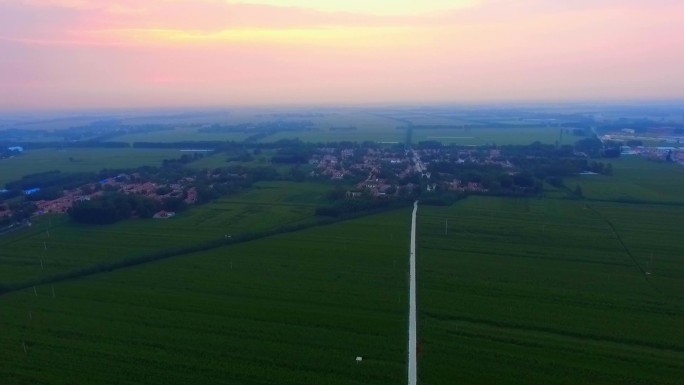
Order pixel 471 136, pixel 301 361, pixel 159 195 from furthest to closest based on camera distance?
1. pixel 471 136
2. pixel 159 195
3. pixel 301 361

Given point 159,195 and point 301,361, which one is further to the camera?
point 159,195

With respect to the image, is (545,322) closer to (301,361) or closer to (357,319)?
(357,319)

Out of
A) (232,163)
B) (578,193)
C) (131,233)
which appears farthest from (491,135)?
(131,233)

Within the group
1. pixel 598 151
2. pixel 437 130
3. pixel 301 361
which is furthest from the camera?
pixel 437 130

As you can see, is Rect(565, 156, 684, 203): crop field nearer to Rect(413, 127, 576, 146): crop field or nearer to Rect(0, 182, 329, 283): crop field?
Rect(0, 182, 329, 283): crop field

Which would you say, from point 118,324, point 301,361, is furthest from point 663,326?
point 118,324

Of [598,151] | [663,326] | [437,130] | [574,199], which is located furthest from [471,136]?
[663,326]

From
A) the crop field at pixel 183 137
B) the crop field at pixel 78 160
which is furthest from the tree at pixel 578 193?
the crop field at pixel 183 137
